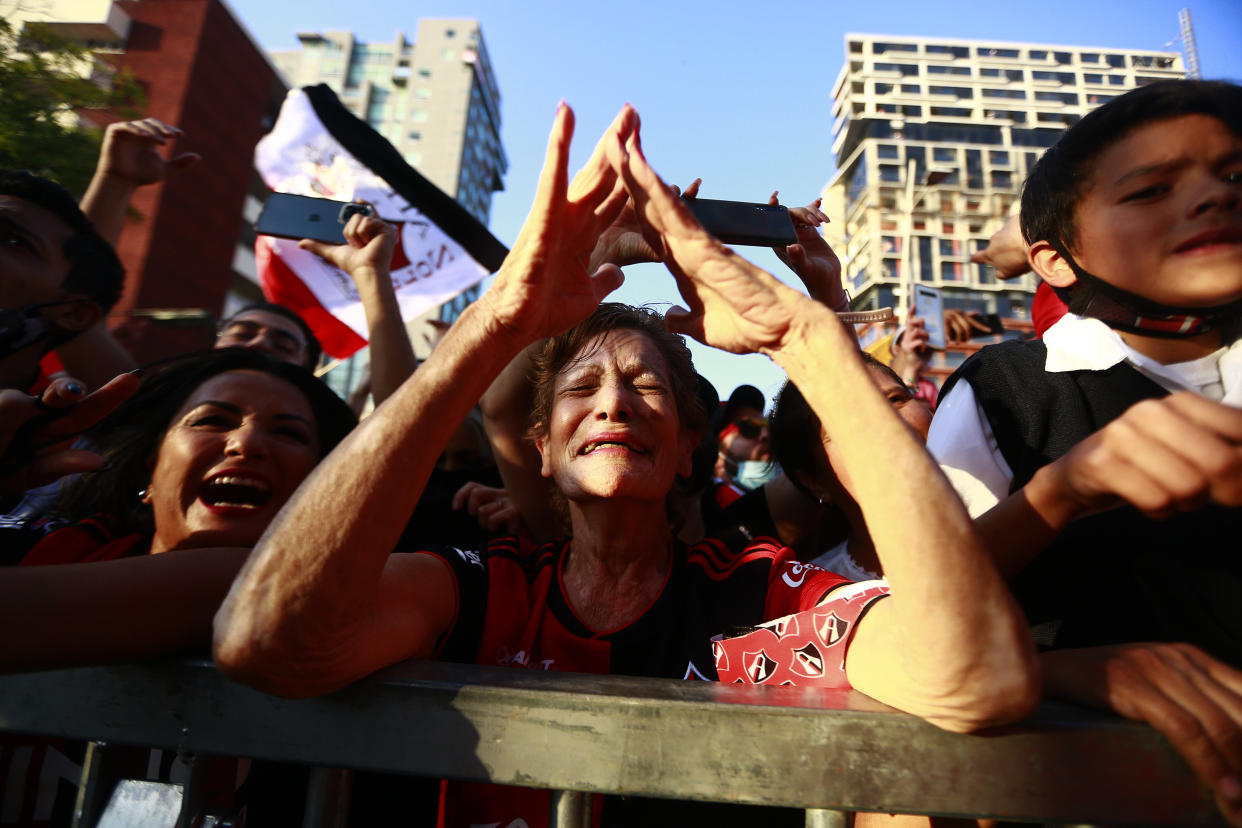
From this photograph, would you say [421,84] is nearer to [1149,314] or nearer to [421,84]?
[421,84]

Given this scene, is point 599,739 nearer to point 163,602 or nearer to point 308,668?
point 308,668

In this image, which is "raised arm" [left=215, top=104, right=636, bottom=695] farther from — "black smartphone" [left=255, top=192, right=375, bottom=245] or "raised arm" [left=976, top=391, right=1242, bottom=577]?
"black smartphone" [left=255, top=192, right=375, bottom=245]

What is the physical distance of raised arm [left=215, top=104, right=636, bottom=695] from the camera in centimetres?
108

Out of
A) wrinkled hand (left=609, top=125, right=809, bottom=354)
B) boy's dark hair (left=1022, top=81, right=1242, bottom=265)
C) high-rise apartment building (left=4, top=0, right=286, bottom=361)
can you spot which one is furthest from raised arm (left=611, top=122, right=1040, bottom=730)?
high-rise apartment building (left=4, top=0, right=286, bottom=361)

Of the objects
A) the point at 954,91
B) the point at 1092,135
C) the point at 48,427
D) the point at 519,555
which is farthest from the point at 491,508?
the point at 954,91

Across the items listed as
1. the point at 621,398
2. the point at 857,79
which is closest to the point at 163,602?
the point at 621,398

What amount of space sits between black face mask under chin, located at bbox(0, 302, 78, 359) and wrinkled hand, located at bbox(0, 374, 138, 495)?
0.56m

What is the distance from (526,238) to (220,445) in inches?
48.7

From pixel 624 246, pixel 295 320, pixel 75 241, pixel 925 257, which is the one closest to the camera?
pixel 624 246

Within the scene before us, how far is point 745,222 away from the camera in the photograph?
1.58 metres

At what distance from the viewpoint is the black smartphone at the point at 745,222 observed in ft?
5.15

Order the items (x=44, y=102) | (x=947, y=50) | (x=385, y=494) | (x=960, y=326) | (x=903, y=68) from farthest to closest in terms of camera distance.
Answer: (x=947, y=50), (x=903, y=68), (x=44, y=102), (x=960, y=326), (x=385, y=494)

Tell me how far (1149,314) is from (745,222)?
85cm

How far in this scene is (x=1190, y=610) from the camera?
1210 millimetres
